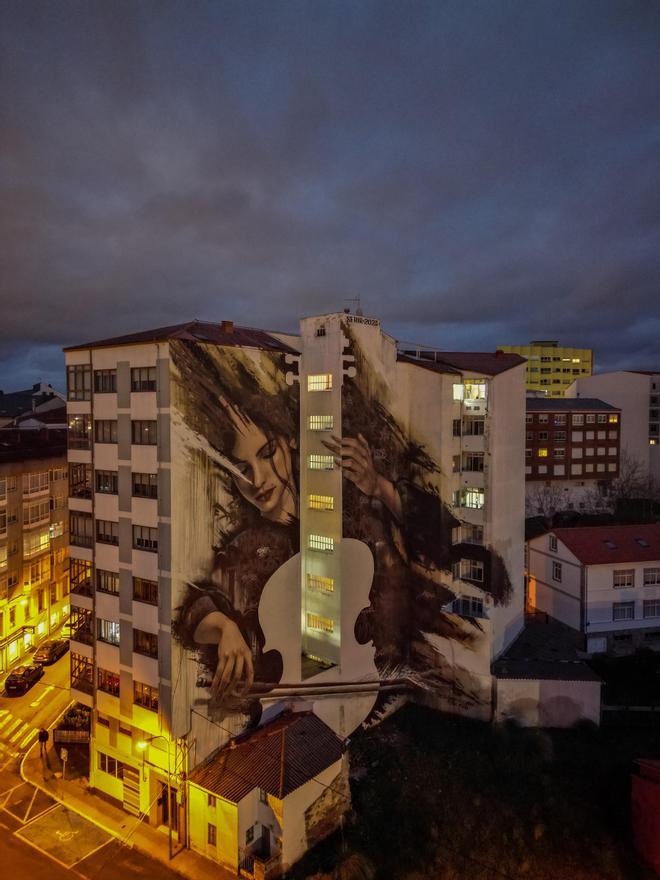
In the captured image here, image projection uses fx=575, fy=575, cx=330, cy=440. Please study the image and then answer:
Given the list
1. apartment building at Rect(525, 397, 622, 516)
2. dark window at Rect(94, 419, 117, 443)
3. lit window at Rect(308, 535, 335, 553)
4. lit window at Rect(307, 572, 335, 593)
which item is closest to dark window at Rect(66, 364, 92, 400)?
dark window at Rect(94, 419, 117, 443)

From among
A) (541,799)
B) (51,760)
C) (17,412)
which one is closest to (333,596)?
(541,799)

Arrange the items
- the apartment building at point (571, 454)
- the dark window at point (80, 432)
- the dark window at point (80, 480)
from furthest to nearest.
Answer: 1. the apartment building at point (571, 454)
2. the dark window at point (80, 480)
3. the dark window at point (80, 432)

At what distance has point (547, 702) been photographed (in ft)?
119

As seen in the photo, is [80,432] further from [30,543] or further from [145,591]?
[30,543]

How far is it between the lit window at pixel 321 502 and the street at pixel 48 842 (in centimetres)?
1992

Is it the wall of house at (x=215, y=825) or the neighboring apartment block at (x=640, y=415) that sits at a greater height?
the neighboring apartment block at (x=640, y=415)

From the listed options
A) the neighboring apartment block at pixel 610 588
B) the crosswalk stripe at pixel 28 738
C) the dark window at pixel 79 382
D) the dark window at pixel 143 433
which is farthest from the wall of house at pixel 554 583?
the crosswalk stripe at pixel 28 738

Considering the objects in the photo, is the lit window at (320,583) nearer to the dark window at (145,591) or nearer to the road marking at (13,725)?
the dark window at (145,591)

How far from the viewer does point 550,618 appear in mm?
47219

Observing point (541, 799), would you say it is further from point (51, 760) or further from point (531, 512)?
point (531, 512)

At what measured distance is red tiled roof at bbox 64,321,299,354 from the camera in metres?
30.4

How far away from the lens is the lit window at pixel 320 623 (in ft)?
122

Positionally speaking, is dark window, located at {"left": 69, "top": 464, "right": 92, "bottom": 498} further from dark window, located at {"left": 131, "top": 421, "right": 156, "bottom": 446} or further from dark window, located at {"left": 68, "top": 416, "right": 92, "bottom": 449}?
dark window, located at {"left": 131, "top": 421, "right": 156, "bottom": 446}

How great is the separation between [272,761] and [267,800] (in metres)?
1.72
